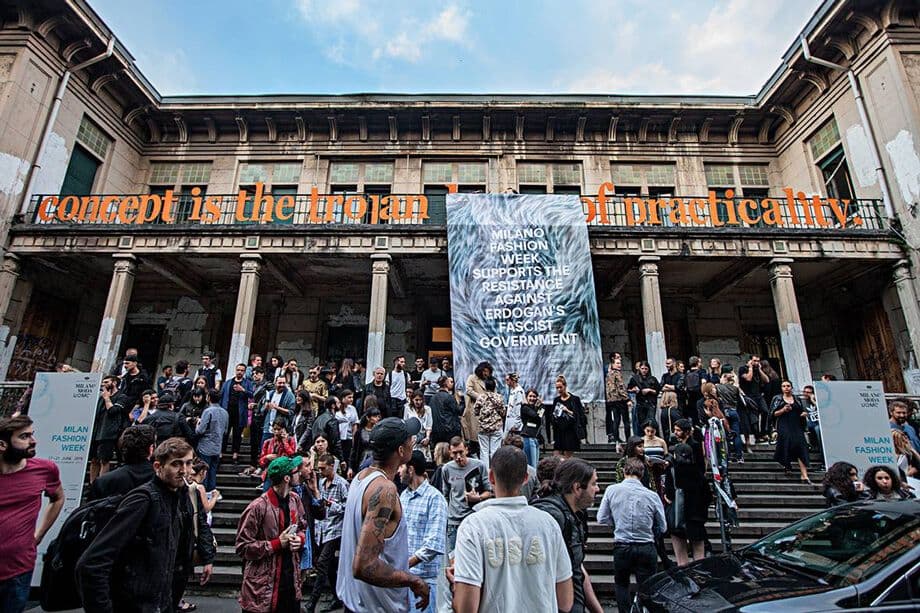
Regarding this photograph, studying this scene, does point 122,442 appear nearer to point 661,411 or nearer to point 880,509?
point 880,509

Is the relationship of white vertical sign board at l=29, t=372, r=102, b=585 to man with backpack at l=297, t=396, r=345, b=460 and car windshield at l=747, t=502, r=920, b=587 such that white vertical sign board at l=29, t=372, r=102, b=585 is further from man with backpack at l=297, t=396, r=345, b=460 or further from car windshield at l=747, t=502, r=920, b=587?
car windshield at l=747, t=502, r=920, b=587

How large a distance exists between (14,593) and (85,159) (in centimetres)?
1639

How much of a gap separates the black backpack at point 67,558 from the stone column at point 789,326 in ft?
45.6

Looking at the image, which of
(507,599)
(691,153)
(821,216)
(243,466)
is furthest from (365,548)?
(691,153)

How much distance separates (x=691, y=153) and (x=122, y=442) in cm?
1847

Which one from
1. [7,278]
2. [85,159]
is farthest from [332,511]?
[85,159]

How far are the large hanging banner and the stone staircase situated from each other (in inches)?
107

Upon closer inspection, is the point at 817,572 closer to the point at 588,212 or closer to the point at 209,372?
the point at 209,372

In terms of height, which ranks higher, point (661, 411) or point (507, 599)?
point (661, 411)

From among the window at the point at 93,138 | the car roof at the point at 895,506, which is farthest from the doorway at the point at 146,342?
the car roof at the point at 895,506

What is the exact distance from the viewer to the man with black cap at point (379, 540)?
97.8 inches

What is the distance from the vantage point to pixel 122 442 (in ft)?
11.9

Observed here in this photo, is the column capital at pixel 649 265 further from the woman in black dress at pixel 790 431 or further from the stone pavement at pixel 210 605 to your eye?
the stone pavement at pixel 210 605

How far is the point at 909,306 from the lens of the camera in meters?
12.3
